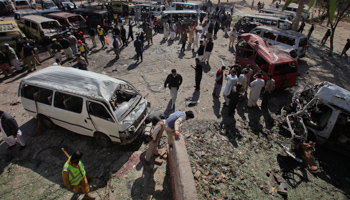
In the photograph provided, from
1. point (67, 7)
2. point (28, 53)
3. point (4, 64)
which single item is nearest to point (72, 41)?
point (28, 53)

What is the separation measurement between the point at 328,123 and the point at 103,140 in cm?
635

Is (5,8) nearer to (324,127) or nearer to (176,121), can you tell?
(176,121)

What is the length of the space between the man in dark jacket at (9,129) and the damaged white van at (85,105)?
0.72 m

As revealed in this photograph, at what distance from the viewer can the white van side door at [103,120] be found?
471cm

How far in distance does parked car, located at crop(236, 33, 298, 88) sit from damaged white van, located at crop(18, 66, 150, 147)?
5568mm

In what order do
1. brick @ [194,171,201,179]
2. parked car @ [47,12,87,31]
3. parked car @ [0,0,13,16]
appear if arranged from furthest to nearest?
parked car @ [0,0,13,16]
parked car @ [47,12,87,31]
brick @ [194,171,201,179]

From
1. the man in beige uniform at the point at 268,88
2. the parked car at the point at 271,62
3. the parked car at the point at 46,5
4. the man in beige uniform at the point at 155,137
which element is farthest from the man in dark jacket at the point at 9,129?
the parked car at the point at 46,5

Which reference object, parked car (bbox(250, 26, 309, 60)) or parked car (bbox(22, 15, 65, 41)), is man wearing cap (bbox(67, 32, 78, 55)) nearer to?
parked car (bbox(22, 15, 65, 41))

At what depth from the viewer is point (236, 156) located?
16.6ft

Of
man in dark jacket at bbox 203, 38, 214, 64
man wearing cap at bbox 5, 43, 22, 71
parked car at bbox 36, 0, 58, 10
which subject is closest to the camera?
man wearing cap at bbox 5, 43, 22, 71

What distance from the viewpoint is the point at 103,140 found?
509cm

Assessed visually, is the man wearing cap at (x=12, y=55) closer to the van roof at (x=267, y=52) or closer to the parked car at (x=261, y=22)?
the van roof at (x=267, y=52)

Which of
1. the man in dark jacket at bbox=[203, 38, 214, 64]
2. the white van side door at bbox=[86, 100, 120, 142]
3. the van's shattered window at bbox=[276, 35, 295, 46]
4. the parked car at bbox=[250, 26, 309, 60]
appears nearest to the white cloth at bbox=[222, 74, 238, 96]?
the man in dark jacket at bbox=[203, 38, 214, 64]

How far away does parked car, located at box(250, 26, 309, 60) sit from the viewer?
1047 cm
